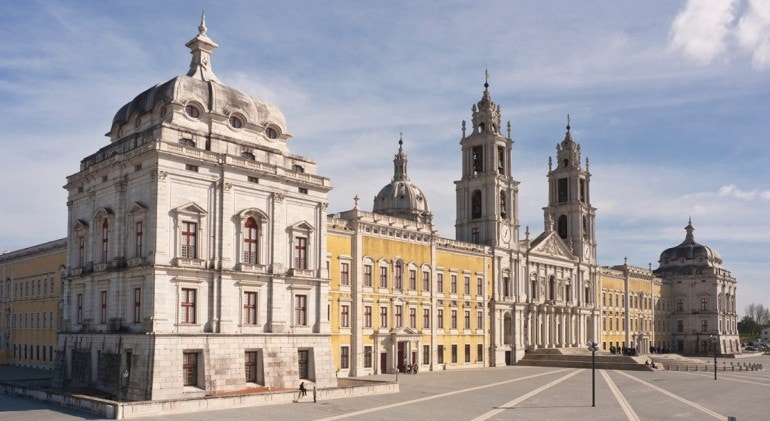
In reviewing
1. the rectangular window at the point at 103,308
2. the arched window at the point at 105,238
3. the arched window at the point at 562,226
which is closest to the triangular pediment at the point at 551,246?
the arched window at the point at 562,226

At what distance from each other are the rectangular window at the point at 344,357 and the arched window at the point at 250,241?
Answer: 16.8 metres

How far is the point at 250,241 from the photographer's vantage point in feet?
139

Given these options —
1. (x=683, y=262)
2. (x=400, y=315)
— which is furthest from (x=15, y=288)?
(x=683, y=262)

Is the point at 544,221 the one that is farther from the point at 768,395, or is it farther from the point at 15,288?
the point at 15,288

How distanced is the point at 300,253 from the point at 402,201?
49.6m

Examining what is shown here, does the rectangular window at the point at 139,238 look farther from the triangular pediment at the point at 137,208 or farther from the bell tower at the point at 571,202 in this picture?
the bell tower at the point at 571,202

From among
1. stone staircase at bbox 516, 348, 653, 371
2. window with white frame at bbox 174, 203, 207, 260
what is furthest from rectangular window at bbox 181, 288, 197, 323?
stone staircase at bbox 516, 348, 653, 371

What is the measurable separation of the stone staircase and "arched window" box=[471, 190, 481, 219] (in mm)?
14710

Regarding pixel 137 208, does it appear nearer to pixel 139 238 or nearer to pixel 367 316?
pixel 139 238

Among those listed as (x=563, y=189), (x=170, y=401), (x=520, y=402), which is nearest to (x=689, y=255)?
(x=563, y=189)

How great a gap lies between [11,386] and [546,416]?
27994mm

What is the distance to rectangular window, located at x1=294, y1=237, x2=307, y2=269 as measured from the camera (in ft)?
147

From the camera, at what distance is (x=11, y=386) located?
4119cm

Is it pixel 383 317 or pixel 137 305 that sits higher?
pixel 137 305
